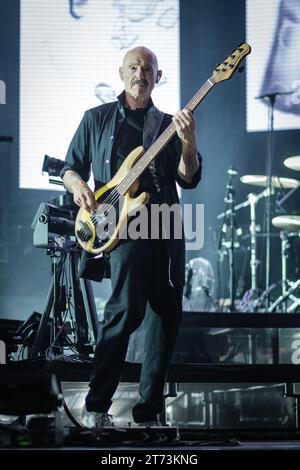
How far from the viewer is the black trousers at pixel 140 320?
3943 millimetres

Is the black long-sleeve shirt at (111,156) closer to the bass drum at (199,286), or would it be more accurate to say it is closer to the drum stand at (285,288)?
the drum stand at (285,288)

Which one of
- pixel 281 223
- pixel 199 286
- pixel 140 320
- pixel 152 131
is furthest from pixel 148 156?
pixel 199 286

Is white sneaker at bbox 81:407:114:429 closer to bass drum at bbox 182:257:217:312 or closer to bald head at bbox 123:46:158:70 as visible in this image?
bald head at bbox 123:46:158:70

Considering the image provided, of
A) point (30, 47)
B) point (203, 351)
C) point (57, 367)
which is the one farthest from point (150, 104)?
point (30, 47)

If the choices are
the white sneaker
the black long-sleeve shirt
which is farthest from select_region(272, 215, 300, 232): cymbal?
the white sneaker

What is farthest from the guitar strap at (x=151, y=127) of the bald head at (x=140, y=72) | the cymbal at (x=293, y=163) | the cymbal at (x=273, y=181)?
the cymbal at (x=273, y=181)

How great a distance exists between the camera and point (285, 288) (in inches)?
314

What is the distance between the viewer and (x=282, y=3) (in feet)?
23.9

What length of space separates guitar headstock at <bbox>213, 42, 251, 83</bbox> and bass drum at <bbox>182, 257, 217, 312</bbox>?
4308 mm

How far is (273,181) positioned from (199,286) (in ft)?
4.67

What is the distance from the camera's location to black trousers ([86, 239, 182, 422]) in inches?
155

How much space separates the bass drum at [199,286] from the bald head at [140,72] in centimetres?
432

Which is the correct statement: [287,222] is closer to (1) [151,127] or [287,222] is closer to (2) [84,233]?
(1) [151,127]
